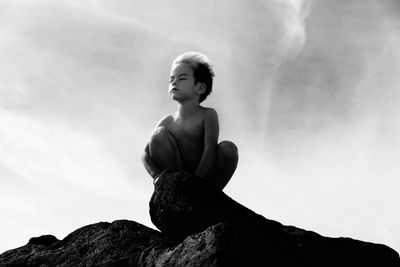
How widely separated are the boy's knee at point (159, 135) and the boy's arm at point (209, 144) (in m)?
0.40

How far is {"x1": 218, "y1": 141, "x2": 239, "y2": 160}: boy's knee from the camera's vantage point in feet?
17.6

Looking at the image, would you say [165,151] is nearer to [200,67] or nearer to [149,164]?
[149,164]

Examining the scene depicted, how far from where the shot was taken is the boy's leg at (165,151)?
17.7 feet

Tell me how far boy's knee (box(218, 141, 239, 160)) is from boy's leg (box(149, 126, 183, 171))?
1.35 feet

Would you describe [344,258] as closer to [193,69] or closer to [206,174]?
[206,174]

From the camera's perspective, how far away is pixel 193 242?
3607 mm

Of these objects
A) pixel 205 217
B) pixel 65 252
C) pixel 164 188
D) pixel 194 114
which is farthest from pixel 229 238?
pixel 194 114

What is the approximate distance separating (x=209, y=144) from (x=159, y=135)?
50 cm

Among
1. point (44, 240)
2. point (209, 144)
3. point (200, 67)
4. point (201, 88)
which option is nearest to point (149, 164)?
point (209, 144)

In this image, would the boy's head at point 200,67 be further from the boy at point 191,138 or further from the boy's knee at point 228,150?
the boy's knee at point 228,150

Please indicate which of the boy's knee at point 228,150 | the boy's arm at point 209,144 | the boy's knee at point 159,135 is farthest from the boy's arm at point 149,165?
the boy's knee at point 228,150

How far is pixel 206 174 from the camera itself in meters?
5.28

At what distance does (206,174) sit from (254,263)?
1.84 meters

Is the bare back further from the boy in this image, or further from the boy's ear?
A: the boy's ear
